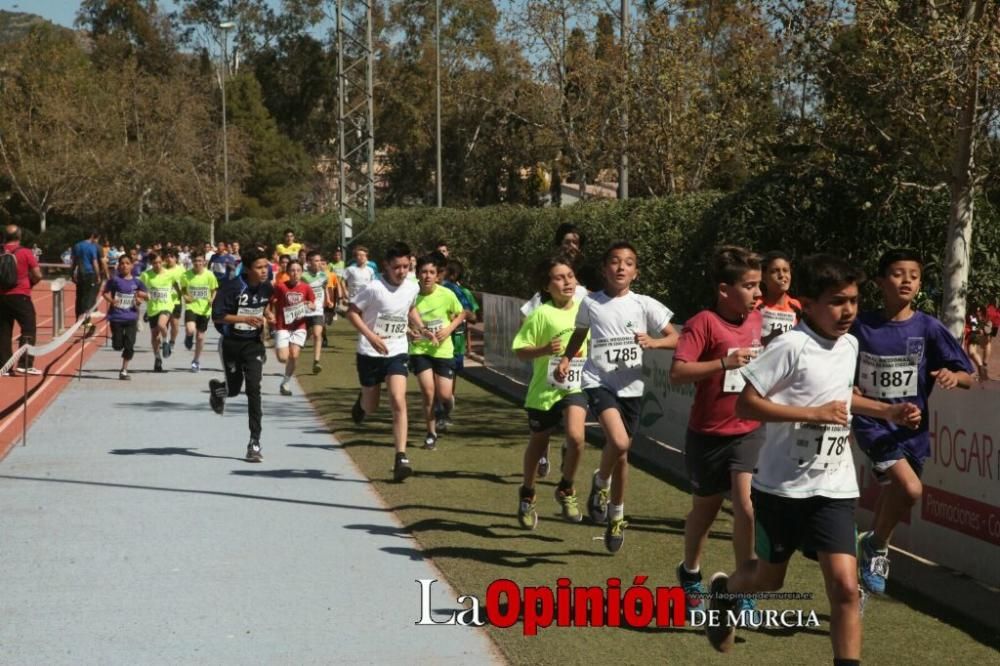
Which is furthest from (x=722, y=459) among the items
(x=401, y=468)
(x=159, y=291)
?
(x=159, y=291)

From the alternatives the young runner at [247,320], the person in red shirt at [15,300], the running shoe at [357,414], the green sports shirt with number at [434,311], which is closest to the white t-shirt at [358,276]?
the person in red shirt at [15,300]

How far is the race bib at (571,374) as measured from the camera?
9484 millimetres

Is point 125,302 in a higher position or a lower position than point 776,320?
lower

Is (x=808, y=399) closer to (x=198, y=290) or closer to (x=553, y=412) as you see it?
(x=553, y=412)

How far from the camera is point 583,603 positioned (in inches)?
294

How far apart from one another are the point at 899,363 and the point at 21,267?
50.6 ft

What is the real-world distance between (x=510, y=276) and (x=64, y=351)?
819 centimetres

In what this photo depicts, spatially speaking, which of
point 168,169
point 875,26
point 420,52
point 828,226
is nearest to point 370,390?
point 828,226

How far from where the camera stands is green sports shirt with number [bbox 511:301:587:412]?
9641 mm

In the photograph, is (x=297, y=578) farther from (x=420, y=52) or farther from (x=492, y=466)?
(x=420, y=52)

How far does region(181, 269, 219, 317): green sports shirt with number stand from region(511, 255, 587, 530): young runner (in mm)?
13397

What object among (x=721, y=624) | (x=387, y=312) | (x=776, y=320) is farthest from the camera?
(x=387, y=312)

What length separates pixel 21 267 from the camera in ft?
67.0

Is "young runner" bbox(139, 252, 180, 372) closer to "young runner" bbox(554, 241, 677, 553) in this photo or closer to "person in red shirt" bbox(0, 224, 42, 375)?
"person in red shirt" bbox(0, 224, 42, 375)
